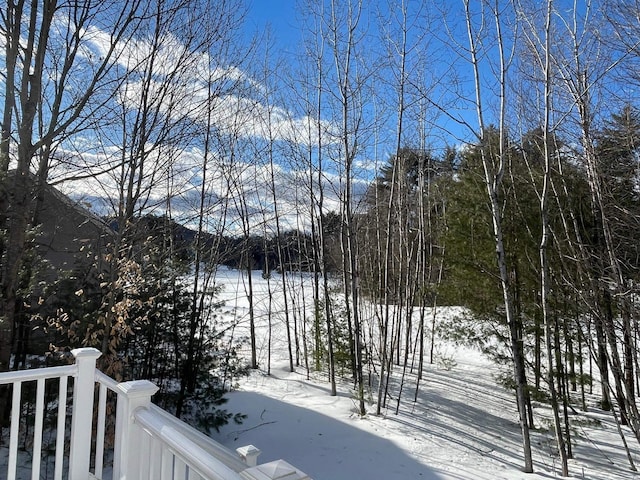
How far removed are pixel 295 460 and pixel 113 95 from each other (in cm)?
400

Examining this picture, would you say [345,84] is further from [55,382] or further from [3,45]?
[55,382]

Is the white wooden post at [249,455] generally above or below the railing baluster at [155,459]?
above

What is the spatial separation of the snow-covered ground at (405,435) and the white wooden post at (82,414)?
2474mm

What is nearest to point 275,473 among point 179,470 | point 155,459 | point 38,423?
point 179,470

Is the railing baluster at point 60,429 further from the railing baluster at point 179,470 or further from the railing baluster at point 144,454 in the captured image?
the railing baluster at point 179,470

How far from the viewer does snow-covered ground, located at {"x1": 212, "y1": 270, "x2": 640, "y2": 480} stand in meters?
4.13

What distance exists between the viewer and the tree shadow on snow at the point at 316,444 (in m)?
3.96

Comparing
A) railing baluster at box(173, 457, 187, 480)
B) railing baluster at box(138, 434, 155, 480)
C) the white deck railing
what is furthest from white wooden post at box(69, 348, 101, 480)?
railing baluster at box(173, 457, 187, 480)

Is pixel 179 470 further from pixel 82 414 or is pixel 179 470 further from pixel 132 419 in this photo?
pixel 82 414

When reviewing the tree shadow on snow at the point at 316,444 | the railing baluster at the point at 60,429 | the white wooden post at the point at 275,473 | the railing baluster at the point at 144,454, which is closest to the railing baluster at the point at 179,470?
the railing baluster at the point at 144,454

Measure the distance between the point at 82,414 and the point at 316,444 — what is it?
3039 millimetres

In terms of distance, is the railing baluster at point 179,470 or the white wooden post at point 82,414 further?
the white wooden post at point 82,414

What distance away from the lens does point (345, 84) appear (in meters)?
5.55

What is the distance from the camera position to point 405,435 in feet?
15.6
